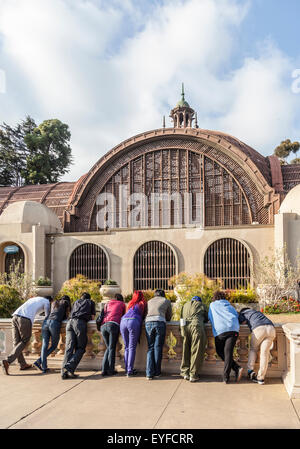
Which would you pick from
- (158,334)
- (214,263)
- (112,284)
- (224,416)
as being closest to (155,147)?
(214,263)

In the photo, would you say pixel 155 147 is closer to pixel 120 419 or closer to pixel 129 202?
pixel 129 202

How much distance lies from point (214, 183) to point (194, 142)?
268 cm

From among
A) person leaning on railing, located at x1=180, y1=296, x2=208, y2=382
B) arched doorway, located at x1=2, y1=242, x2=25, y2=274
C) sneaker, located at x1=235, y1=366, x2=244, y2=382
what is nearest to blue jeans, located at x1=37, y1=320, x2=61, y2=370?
person leaning on railing, located at x1=180, y1=296, x2=208, y2=382

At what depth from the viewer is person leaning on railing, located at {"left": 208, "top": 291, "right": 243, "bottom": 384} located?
609 centimetres

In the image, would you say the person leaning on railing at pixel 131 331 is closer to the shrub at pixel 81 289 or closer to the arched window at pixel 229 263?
the shrub at pixel 81 289

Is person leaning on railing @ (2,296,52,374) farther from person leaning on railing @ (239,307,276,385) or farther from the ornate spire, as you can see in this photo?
the ornate spire

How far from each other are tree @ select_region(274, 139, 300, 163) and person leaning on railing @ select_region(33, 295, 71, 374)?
4931 centimetres

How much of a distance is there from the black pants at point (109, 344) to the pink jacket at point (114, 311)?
86mm

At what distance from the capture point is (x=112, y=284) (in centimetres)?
1653

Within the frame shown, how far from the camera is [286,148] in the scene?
5225 cm

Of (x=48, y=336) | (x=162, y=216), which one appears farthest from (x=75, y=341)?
(x=162, y=216)

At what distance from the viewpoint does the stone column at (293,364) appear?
527cm

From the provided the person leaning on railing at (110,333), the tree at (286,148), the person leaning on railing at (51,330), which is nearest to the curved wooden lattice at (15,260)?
the person leaning on railing at (51,330)

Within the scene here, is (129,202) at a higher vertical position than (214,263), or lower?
higher
